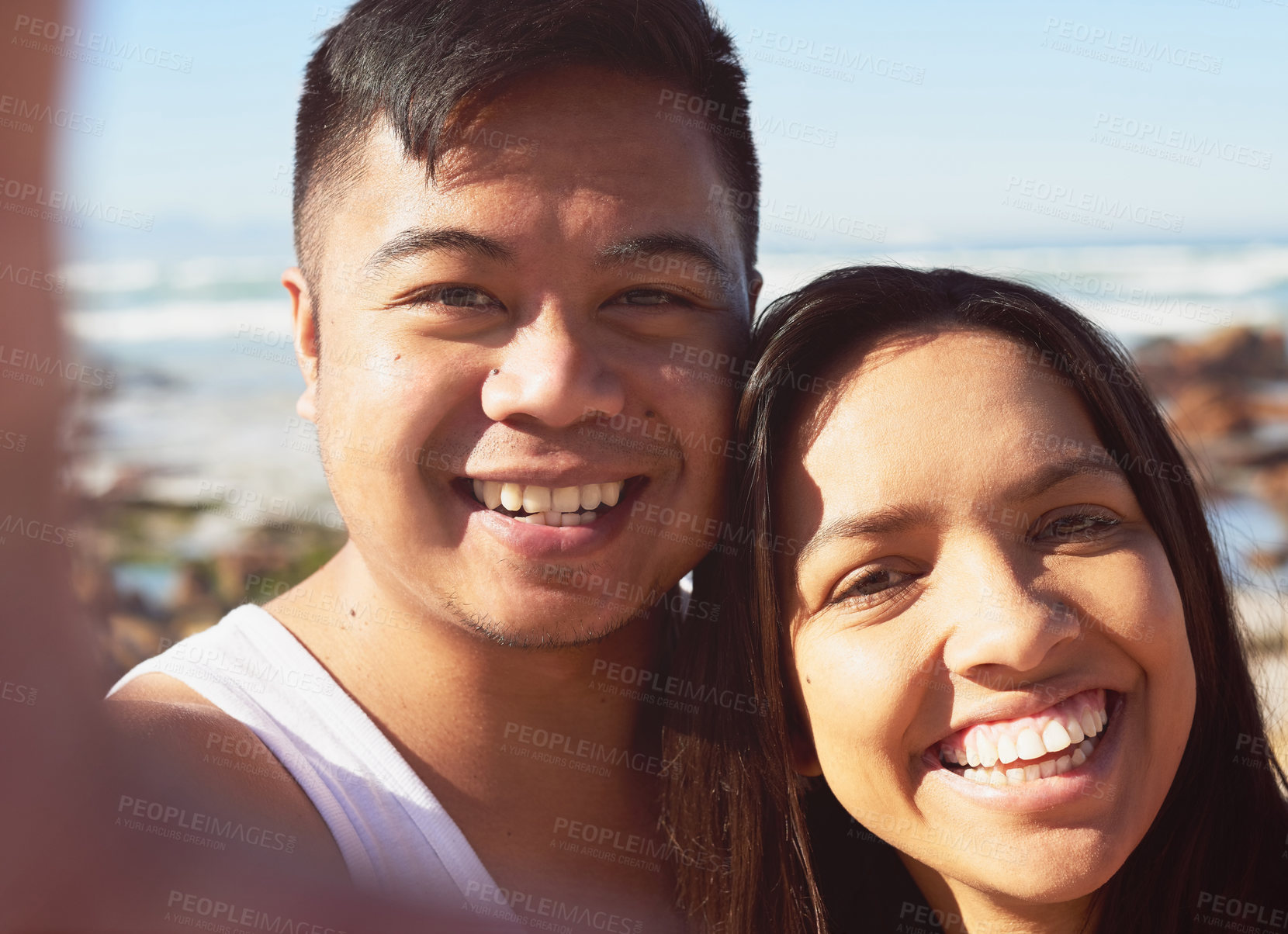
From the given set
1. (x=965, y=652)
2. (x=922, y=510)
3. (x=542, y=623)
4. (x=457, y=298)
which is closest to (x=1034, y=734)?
(x=965, y=652)

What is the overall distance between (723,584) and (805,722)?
38cm

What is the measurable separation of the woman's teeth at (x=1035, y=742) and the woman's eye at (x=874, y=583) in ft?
1.10

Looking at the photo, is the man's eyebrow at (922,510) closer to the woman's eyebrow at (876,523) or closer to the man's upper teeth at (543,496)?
the woman's eyebrow at (876,523)

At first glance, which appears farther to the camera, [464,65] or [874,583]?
[464,65]

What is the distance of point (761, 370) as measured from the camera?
2723 millimetres

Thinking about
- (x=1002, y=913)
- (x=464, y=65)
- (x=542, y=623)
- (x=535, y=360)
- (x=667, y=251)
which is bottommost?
(x=1002, y=913)

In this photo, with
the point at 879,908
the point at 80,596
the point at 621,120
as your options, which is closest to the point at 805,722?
the point at 879,908

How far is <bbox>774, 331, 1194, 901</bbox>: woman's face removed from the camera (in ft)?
7.66

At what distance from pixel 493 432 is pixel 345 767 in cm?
90

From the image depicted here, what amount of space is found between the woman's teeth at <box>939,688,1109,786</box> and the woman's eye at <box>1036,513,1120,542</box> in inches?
12.6

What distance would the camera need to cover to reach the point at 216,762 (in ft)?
8.27

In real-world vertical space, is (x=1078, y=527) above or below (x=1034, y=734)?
above

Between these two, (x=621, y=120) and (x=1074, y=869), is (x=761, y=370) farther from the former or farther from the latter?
(x=1074, y=869)

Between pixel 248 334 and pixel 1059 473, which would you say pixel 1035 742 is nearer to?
pixel 1059 473
